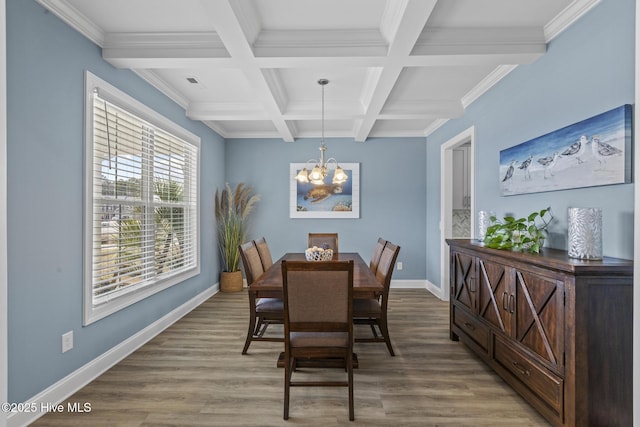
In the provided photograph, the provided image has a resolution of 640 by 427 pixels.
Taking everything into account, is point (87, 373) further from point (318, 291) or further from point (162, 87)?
point (162, 87)

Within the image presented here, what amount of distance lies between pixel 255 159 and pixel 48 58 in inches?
138

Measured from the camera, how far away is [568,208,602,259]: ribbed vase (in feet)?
5.98

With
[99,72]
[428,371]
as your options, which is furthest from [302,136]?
[428,371]

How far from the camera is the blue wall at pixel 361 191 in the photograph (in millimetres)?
5473

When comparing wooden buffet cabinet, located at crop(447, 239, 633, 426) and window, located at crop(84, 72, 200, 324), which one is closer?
wooden buffet cabinet, located at crop(447, 239, 633, 426)

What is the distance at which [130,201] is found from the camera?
2992 millimetres

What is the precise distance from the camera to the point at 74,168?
2.30 meters

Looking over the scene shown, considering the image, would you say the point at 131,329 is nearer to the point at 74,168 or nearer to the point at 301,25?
the point at 74,168

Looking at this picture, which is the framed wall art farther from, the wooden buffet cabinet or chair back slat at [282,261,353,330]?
chair back slat at [282,261,353,330]

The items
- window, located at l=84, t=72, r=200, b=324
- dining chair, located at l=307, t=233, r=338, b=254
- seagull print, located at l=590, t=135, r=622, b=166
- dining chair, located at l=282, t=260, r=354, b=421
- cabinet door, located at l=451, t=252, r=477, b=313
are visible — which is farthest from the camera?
dining chair, located at l=307, t=233, r=338, b=254

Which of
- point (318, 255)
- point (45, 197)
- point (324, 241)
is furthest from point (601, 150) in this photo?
point (45, 197)

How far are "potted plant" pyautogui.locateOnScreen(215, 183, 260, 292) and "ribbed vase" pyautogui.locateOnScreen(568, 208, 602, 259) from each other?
4.21 m

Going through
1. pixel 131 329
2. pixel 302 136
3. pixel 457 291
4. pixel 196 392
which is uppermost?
pixel 302 136

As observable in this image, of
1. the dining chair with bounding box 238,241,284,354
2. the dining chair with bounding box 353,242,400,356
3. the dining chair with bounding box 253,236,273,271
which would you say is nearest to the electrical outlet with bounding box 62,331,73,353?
the dining chair with bounding box 238,241,284,354
